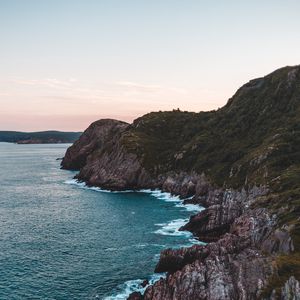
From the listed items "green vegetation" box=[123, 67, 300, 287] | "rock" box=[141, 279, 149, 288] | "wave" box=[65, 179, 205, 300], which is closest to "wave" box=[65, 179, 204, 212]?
"wave" box=[65, 179, 205, 300]

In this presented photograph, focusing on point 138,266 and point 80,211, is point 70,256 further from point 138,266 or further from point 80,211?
point 80,211

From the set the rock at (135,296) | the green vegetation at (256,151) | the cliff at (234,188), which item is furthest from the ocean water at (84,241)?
the green vegetation at (256,151)

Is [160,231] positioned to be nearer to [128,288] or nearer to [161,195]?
[128,288]

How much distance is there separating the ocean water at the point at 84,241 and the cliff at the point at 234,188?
7559 mm

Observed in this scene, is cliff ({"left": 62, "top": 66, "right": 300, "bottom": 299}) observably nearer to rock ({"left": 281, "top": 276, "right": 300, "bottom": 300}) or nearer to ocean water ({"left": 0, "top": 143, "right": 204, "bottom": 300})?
rock ({"left": 281, "top": 276, "right": 300, "bottom": 300})

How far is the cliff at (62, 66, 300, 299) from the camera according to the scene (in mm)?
55562

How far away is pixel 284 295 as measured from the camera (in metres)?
49.4

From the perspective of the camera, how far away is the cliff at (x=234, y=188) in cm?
5556

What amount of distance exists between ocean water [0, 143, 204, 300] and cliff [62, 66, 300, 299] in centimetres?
756

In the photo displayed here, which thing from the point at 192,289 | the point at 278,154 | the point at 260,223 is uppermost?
the point at 278,154

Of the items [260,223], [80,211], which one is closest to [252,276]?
[260,223]

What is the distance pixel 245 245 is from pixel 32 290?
119 ft

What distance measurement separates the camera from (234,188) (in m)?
125

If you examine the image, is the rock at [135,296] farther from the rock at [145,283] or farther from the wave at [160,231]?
the rock at [145,283]
